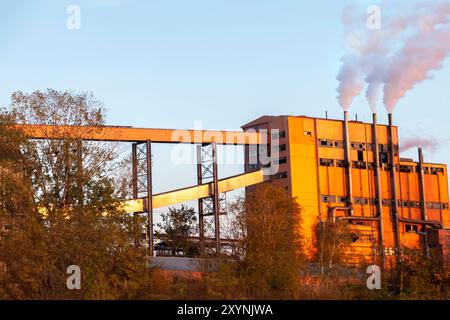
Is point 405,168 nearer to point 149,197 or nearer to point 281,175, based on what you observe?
point 281,175

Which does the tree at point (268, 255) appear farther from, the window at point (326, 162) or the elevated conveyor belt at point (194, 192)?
the window at point (326, 162)

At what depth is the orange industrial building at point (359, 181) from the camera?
2363 inches

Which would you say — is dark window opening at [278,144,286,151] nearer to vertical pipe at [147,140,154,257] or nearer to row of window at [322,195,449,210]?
row of window at [322,195,449,210]

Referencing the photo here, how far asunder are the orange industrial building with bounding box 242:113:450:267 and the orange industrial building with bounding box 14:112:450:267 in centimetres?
8

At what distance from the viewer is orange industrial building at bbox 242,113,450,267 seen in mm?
60031

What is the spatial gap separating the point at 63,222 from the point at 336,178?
3350 cm

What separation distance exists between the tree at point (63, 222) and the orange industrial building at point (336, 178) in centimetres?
1263

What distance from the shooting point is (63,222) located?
1299 inches

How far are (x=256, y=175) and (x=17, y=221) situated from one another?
28.1 metres

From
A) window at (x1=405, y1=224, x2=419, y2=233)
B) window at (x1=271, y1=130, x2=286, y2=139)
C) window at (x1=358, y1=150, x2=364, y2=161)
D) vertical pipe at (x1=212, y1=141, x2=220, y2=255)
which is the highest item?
window at (x1=271, y1=130, x2=286, y2=139)

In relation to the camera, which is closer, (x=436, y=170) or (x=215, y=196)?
(x=215, y=196)

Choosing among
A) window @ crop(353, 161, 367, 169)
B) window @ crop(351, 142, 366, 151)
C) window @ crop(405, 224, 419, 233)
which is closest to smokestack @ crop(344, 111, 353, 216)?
window @ crop(353, 161, 367, 169)

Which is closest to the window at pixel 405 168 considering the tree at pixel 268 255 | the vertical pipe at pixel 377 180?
the vertical pipe at pixel 377 180

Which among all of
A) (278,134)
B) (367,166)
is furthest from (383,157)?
(278,134)
